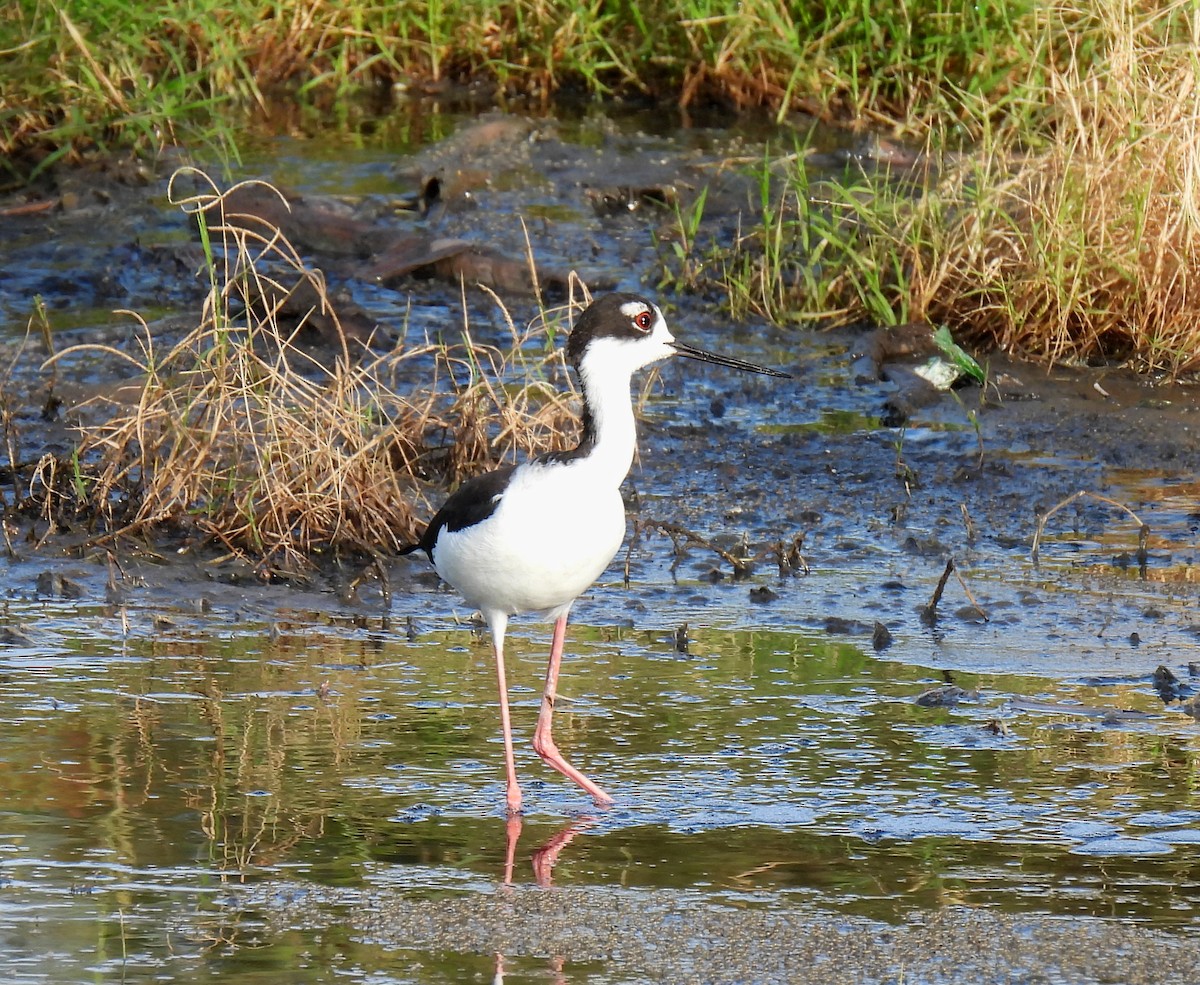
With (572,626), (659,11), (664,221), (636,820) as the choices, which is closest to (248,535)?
(572,626)

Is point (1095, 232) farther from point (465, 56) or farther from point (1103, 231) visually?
point (465, 56)

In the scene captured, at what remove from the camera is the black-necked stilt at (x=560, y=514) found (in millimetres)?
4434

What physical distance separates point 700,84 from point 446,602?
6.59m

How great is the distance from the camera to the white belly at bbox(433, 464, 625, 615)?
14.5 ft

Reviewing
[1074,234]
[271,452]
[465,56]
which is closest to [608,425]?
[271,452]

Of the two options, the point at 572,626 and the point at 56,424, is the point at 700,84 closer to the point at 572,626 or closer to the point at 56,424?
the point at 56,424

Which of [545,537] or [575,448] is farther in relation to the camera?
[575,448]

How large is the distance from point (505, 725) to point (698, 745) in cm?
50

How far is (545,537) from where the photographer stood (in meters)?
4.42

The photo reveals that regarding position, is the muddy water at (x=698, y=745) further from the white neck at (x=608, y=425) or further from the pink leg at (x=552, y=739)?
the white neck at (x=608, y=425)

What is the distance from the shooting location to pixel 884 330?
26.5 ft

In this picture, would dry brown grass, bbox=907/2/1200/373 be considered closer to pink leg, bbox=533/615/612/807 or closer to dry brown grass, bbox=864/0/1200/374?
dry brown grass, bbox=864/0/1200/374

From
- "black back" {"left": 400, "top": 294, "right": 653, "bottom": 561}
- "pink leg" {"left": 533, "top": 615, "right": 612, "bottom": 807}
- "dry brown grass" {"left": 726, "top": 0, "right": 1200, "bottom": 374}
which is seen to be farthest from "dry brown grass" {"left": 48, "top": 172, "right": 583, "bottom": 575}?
"dry brown grass" {"left": 726, "top": 0, "right": 1200, "bottom": 374}

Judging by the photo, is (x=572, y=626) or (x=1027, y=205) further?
(x=1027, y=205)
